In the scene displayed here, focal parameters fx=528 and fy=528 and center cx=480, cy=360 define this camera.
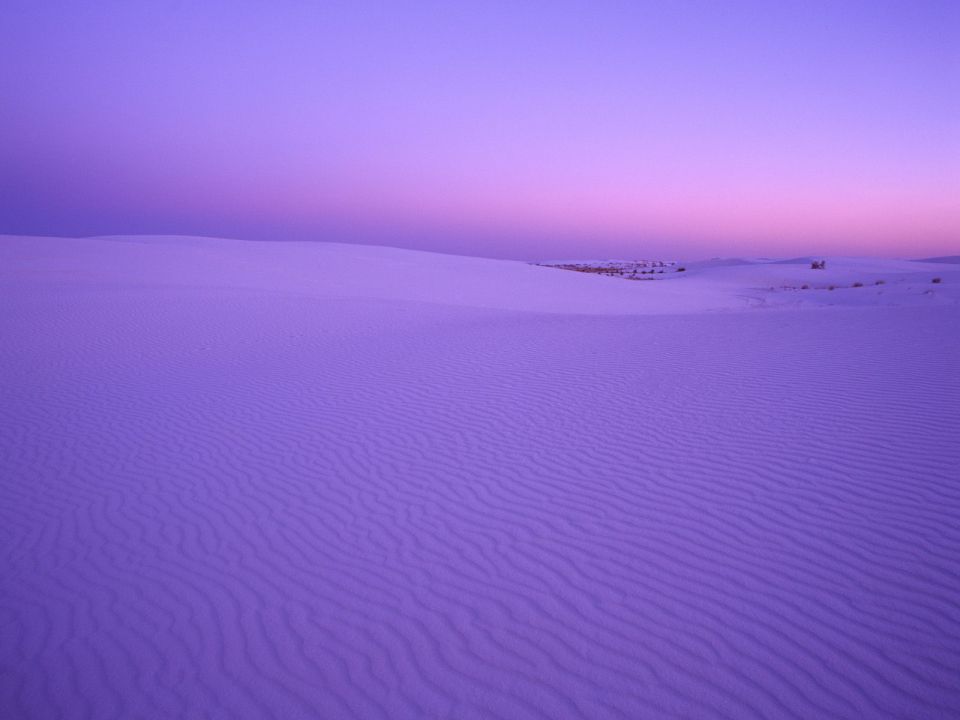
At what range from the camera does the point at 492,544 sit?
401 centimetres

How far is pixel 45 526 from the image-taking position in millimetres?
4512

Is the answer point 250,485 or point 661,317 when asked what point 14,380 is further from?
point 661,317

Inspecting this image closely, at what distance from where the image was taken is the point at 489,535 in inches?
163

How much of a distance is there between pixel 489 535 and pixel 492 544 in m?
0.13

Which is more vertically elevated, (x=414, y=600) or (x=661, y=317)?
(x=661, y=317)

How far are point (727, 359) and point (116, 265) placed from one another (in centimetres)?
2495

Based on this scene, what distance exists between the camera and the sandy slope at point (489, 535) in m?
2.81

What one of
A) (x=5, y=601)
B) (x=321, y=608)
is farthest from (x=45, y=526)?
(x=321, y=608)

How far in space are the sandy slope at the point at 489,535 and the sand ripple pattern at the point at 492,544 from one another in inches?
0.8

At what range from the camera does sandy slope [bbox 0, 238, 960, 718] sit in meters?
2.81

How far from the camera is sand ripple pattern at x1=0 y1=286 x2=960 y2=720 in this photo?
2.80m

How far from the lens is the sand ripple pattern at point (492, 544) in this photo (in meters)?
2.80

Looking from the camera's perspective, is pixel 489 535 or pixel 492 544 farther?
pixel 489 535

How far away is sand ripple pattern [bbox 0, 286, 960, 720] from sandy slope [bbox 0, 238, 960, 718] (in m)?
0.02
